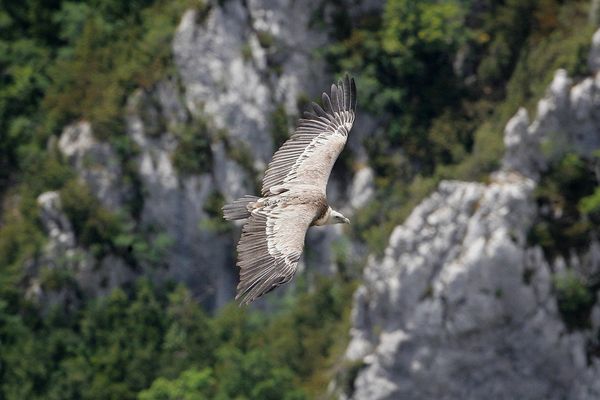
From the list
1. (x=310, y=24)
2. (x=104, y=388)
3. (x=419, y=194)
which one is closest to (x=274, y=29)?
(x=310, y=24)

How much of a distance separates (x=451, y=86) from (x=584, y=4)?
18.2 feet

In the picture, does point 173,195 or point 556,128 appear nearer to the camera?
point 556,128

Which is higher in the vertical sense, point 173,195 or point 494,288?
point 173,195

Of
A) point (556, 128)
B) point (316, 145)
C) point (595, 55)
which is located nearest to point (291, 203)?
point (316, 145)

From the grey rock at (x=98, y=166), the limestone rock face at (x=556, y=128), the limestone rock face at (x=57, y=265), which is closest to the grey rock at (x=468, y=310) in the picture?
the limestone rock face at (x=556, y=128)

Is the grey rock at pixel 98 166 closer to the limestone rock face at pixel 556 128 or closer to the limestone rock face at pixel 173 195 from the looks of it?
the limestone rock face at pixel 173 195

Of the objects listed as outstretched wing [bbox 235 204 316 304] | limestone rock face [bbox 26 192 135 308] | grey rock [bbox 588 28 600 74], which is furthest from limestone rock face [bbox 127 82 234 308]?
outstretched wing [bbox 235 204 316 304]

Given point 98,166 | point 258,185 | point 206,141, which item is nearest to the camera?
point 258,185

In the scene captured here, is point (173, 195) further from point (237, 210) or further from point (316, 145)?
point (237, 210)

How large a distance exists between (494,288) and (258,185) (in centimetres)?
931

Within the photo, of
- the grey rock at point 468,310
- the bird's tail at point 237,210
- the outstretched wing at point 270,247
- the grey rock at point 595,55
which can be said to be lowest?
the grey rock at point 468,310

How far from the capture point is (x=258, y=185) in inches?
1975

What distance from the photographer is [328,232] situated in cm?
4994

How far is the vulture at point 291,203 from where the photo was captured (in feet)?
89.3
